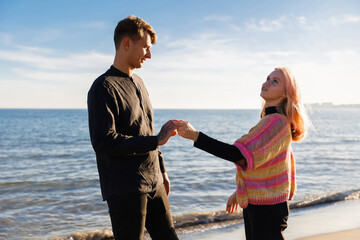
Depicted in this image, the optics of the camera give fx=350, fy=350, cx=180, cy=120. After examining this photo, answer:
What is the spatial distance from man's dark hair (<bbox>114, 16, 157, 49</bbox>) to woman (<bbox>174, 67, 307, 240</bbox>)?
76 cm

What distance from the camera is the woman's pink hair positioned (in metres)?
2.62

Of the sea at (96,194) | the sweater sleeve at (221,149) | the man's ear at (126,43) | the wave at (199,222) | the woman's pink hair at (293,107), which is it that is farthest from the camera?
the sea at (96,194)

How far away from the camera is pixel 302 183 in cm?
1006

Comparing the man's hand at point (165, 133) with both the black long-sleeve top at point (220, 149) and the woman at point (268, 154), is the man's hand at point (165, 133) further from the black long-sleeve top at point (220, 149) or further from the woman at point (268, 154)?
the black long-sleeve top at point (220, 149)

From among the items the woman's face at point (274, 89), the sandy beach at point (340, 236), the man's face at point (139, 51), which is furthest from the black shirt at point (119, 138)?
the sandy beach at point (340, 236)

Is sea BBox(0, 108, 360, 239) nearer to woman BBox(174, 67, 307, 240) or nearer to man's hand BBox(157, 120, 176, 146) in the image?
woman BBox(174, 67, 307, 240)

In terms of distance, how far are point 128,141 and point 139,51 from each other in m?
0.77

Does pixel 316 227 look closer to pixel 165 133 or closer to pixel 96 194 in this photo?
pixel 165 133

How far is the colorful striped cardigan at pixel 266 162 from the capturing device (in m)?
2.54

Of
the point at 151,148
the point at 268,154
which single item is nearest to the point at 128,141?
the point at 151,148

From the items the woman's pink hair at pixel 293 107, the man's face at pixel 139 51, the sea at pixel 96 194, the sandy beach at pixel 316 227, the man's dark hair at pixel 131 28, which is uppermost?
the man's dark hair at pixel 131 28

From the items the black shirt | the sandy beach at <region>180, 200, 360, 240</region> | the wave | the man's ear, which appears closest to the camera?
the black shirt


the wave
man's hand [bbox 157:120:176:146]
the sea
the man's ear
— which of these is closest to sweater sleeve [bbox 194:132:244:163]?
man's hand [bbox 157:120:176:146]

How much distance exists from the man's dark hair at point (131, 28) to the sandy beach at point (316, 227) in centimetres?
390
